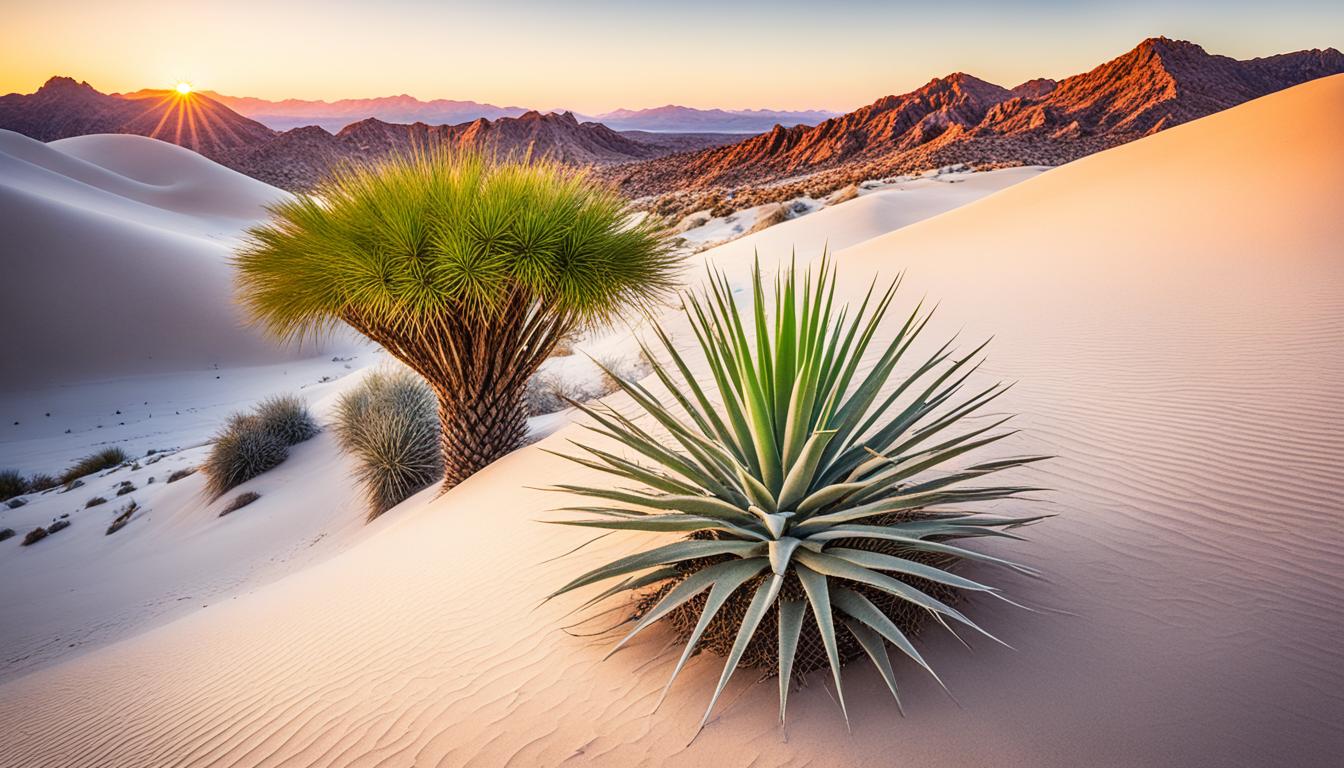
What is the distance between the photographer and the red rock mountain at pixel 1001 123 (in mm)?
53531

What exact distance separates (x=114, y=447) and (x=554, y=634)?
18.7 m

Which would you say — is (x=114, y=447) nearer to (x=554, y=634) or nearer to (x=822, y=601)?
(x=554, y=634)

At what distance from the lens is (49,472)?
14.8 meters

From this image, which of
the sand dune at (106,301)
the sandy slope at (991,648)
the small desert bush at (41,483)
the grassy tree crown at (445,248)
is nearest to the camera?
the sandy slope at (991,648)

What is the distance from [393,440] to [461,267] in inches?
163

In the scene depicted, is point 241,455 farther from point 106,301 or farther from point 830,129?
point 830,129

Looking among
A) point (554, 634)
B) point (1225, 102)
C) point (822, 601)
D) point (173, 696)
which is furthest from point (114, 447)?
point (1225, 102)

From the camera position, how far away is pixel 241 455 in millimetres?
11031

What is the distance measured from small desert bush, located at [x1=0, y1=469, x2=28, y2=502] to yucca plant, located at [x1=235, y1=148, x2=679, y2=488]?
1092cm

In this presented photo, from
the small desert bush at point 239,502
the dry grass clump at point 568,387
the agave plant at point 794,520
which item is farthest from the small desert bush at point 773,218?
the agave plant at point 794,520

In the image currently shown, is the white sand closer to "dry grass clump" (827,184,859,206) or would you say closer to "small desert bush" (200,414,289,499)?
"small desert bush" (200,414,289,499)

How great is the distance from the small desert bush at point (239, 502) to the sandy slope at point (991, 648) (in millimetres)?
4715

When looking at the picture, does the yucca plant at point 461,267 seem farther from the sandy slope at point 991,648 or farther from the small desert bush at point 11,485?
the small desert bush at point 11,485

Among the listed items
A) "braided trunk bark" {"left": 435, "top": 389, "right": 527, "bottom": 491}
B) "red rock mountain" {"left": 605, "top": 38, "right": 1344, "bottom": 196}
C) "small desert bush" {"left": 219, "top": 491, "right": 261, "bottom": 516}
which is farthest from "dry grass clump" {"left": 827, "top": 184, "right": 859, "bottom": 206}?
"small desert bush" {"left": 219, "top": 491, "right": 261, "bottom": 516}
